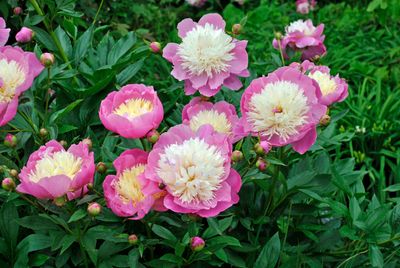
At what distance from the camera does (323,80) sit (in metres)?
1.26

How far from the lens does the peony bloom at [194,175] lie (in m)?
1.00

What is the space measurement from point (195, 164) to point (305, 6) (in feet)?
9.95

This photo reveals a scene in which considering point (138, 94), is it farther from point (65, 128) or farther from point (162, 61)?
point (162, 61)

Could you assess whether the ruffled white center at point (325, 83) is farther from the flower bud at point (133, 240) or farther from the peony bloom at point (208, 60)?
the flower bud at point (133, 240)

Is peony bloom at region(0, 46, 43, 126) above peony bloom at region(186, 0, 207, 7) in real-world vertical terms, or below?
above

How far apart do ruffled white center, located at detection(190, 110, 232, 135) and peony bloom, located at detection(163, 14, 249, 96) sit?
0.19 ft

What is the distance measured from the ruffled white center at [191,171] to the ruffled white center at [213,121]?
19cm

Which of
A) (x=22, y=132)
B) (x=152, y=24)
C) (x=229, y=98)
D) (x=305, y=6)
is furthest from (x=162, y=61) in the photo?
(x=22, y=132)

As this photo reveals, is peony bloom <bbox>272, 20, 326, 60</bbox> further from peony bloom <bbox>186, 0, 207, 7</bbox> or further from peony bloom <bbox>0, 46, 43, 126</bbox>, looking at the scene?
peony bloom <bbox>186, 0, 207, 7</bbox>

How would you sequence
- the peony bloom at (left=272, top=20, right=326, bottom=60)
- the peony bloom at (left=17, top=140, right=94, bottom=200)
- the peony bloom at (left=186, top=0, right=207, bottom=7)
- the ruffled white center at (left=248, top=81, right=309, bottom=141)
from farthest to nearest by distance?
the peony bloom at (left=186, top=0, right=207, bottom=7) → the peony bloom at (left=272, top=20, right=326, bottom=60) → the ruffled white center at (left=248, top=81, right=309, bottom=141) → the peony bloom at (left=17, top=140, right=94, bottom=200)

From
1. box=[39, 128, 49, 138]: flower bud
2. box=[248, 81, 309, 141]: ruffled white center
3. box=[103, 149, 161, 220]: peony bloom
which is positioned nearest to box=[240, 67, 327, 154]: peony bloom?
box=[248, 81, 309, 141]: ruffled white center

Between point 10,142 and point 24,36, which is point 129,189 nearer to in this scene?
point 10,142

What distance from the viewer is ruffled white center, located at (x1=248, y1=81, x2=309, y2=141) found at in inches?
42.4

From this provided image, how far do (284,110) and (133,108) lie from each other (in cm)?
27
